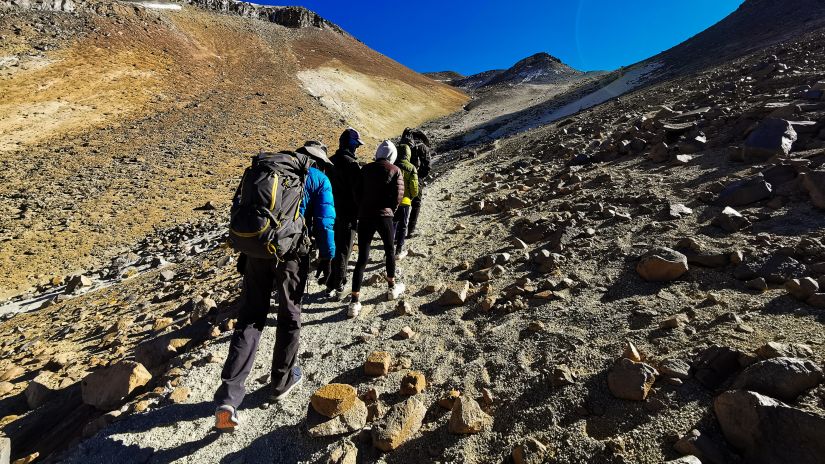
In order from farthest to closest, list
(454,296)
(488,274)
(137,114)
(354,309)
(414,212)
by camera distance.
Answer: (137,114)
(414,212)
(488,274)
(354,309)
(454,296)

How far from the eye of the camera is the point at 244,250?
9.68 ft

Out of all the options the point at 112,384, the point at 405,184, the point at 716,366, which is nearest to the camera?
the point at 716,366

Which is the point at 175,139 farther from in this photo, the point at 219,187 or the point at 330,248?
the point at 330,248

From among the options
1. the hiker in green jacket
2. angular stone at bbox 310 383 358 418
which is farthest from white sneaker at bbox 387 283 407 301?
angular stone at bbox 310 383 358 418

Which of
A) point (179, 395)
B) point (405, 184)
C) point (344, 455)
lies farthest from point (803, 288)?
point (179, 395)

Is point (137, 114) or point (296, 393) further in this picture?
point (137, 114)

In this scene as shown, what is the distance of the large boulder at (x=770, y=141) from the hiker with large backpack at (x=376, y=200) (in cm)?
576

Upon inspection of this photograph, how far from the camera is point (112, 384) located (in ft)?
12.3

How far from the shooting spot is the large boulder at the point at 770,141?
235 inches

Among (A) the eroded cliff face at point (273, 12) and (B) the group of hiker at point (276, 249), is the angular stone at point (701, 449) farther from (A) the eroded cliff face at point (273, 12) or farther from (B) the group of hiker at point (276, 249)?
(A) the eroded cliff face at point (273, 12)

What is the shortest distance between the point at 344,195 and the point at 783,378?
173 inches

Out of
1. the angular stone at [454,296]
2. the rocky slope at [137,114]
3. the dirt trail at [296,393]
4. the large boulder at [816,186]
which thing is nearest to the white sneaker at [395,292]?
the dirt trail at [296,393]

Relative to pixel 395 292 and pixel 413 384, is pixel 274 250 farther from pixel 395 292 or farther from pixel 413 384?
pixel 395 292

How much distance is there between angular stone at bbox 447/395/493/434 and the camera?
2.64 m
